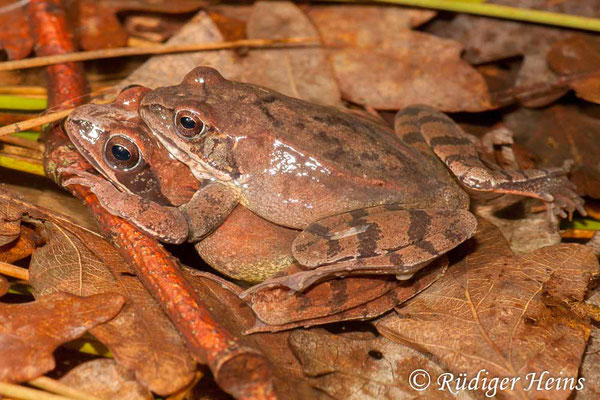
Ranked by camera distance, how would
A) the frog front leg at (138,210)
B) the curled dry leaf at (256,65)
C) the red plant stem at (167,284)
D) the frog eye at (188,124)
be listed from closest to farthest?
1. the red plant stem at (167,284)
2. the frog front leg at (138,210)
3. the frog eye at (188,124)
4. the curled dry leaf at (256,65)

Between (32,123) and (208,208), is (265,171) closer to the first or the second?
(208,208)

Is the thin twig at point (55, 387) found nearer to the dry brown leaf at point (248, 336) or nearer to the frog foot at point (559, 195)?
the dry brown leaf at point (248, 336)

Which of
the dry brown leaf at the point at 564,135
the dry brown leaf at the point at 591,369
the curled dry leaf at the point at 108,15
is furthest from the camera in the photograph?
the curled dry leaf at the point at 108,15

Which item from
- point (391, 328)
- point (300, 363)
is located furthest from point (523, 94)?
point (300, 363)

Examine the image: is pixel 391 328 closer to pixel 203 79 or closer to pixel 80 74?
pixel 203 79

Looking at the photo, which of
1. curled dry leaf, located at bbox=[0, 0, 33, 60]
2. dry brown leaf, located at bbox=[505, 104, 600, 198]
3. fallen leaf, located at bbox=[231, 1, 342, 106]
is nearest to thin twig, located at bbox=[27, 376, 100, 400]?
fallen leaf, located at bbox=[231, 1, 342, 106]

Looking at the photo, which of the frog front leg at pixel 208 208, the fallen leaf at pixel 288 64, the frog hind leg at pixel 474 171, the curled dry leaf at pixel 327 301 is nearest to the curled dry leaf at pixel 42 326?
the frog front leg at pixel 208 208

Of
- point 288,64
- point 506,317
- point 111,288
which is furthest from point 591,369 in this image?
point 288,64
